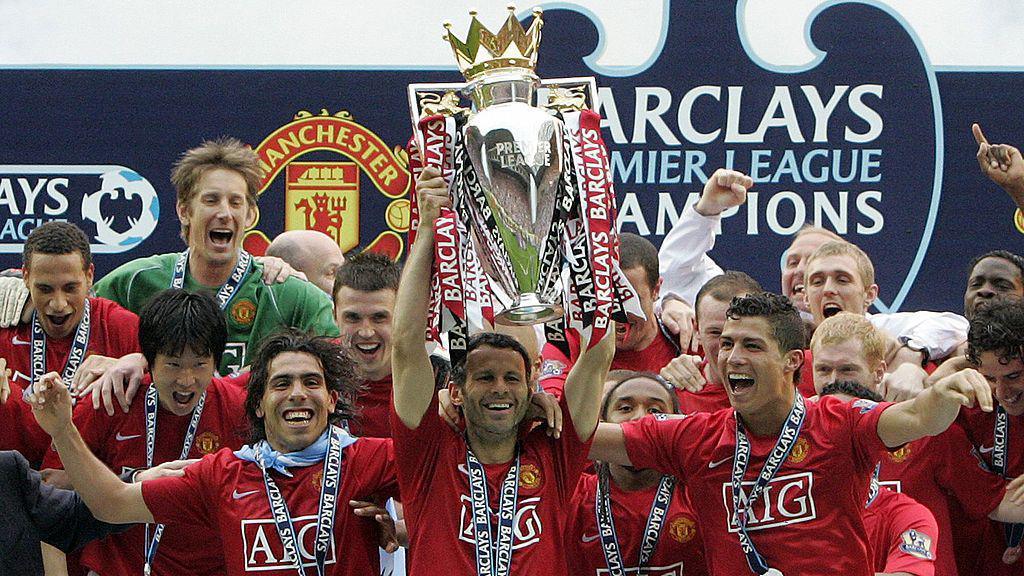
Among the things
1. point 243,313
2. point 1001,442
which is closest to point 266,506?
point 243,313

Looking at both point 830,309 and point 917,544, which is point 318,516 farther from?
point 830,309

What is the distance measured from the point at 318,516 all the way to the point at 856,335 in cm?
189

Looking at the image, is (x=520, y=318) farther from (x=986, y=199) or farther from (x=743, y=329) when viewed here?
(x=986, y=199)

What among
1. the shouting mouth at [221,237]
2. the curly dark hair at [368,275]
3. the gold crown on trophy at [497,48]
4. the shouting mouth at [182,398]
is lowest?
the shouting mouth at [182,398]

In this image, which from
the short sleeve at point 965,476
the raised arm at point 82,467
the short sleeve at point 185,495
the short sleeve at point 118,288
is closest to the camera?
the raised arm at point 82,467

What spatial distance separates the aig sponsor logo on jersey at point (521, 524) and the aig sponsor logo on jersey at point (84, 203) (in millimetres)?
3276

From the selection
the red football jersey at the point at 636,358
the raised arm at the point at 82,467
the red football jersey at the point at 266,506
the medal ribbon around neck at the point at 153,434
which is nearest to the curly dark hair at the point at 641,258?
the red football jersey at the point at 636,358

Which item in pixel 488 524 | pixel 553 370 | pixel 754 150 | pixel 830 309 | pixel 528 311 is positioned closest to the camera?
pixel 528 311

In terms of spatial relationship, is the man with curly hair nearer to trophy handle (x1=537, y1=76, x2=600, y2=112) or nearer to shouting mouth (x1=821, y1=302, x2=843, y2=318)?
shouting mouth (x1=821, y1=302, x2=843, y2=318)

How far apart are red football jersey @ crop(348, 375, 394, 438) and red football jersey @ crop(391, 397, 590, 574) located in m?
0.76

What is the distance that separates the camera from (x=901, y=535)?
15.0 feet

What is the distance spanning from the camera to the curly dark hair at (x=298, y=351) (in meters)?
4.58

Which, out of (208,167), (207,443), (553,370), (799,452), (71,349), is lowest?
(799,452)

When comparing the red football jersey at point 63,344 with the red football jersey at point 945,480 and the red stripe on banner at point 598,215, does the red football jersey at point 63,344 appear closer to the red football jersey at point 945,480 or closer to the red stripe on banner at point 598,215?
the red stripe on banner at point 598,215
